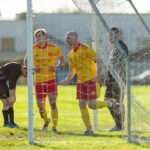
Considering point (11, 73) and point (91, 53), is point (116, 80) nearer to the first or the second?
point (91, 53)

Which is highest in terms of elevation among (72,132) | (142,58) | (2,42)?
(2,42)

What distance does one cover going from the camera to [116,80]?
724 cm

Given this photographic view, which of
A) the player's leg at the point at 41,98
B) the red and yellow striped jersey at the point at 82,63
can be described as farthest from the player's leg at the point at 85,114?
the player's leg at the point at 41,98

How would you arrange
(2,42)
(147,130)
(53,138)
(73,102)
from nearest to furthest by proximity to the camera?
(53,138)
(147,130)
(73,102)
(2,42)

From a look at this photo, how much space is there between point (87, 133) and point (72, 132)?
1.51 ft

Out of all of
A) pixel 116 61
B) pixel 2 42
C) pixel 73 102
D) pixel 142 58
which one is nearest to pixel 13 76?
pixel 116 61

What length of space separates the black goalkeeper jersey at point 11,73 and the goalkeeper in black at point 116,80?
1.70m

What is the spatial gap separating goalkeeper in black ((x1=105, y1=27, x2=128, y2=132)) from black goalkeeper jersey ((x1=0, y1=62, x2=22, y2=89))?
170 cm

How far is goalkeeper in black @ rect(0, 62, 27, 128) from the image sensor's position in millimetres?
7998

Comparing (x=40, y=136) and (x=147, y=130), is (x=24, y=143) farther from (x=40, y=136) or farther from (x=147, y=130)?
(x=147, y=130)

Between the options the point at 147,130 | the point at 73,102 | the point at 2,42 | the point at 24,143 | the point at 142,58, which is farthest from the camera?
the point at 2,42

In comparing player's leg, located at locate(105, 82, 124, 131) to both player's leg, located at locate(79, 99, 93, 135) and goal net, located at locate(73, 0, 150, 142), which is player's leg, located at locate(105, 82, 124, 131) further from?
player's leg, located at locate(79, 99, 93, 135)

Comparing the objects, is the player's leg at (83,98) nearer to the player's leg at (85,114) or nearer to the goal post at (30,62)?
the player's leg at (85,114)

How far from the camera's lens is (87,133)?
7.23 meters
